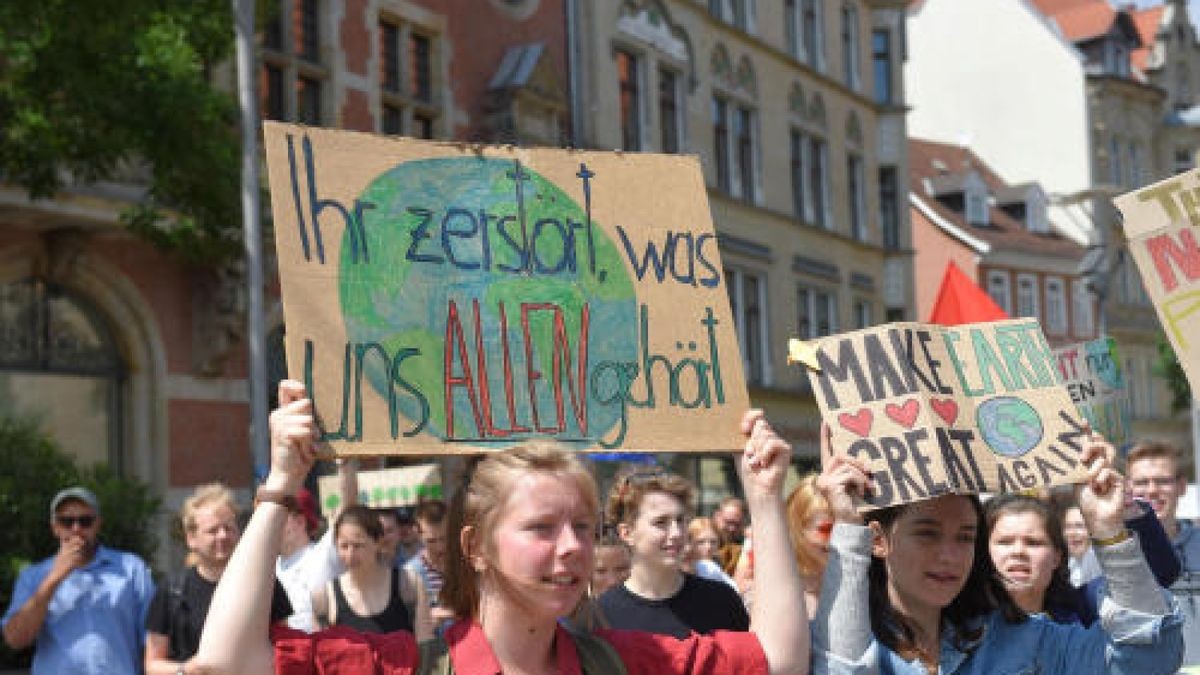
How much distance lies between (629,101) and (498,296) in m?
24.2

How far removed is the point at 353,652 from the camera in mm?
3211

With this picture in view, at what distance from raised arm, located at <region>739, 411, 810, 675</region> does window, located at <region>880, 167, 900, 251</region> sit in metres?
33.0

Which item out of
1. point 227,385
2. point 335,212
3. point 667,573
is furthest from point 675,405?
point 227,385

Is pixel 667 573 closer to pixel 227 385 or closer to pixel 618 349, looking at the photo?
pixel 618 349

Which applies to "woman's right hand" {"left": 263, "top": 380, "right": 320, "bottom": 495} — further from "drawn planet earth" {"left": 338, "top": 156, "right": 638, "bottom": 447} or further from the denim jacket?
the denim jacket

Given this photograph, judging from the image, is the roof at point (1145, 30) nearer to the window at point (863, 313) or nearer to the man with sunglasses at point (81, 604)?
the window at point (863, 313)

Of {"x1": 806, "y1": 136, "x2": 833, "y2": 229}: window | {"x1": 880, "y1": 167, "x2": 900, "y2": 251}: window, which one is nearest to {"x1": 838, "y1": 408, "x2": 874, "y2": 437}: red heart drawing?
{"x1": 806, "y1": 136, "x2": 833, "y2": 229}: window

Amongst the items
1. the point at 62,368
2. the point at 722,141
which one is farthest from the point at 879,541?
the point at 722,141

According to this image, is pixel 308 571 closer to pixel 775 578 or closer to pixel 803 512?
pixel 803 512

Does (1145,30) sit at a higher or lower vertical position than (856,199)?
higher

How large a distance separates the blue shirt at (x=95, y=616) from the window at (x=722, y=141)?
74.2 ft

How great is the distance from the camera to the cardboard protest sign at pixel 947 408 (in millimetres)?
3799

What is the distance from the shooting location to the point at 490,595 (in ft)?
10.8

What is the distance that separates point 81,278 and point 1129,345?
126 feet
